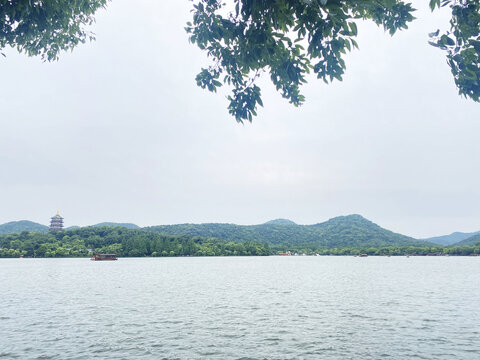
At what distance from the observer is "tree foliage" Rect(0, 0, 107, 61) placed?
42.3 ft

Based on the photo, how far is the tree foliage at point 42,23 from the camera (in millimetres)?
12906

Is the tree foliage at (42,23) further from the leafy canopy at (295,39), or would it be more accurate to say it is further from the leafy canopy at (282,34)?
the leafy canopy at (295,39)

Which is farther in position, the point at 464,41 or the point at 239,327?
the point at 239,327

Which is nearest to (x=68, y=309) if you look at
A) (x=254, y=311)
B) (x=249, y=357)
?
(x=254, y=311)

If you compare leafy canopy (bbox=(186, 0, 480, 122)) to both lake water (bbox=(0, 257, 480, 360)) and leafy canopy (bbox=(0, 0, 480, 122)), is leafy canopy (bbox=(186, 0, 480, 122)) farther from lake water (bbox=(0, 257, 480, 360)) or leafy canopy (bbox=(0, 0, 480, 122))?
lake water (bbox=(0, 257, 480, 360))

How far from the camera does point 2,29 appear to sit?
48.3 ft

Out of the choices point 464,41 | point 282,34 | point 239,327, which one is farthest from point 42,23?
point 239,327

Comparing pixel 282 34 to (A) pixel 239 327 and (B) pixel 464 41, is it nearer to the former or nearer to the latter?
(B) pixel 464 41

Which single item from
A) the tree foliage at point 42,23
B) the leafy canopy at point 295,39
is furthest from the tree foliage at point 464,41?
the tree foliage at point 42,23

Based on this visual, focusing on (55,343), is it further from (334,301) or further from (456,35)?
(334,301)

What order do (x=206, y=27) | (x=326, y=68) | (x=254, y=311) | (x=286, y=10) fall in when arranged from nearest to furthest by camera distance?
(x=286, y=10)
(x=326, y=68)
(x=206, y=27)
(x=254, y=311)

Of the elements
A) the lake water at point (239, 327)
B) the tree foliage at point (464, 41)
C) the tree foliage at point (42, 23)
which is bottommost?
the lake water at point (239, 327)

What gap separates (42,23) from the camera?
1464cm

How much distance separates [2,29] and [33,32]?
3.70ft
